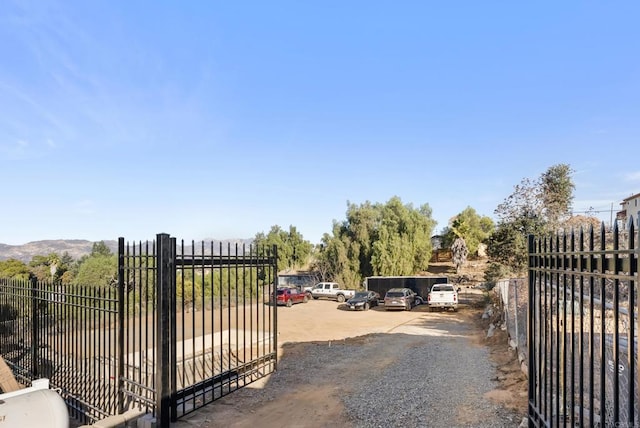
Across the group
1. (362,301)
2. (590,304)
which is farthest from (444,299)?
(590,304)

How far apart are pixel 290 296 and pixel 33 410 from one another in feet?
78.3

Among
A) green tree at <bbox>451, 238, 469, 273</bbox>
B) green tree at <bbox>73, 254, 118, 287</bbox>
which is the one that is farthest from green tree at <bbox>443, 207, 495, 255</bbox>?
green tree at <bbox>73, 254, 118, 287</bbox>

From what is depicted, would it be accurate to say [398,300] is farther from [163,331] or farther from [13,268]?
[13,268]

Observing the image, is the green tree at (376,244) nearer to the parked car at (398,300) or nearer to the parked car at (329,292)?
the parked car at (329,292)

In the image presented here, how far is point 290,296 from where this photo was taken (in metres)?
27.7

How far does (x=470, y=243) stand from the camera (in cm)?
4666

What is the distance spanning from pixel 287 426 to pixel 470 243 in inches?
1758

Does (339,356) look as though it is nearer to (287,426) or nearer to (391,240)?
(287,426)

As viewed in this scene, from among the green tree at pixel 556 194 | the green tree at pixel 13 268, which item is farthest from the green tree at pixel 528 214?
the green tree at pixel 13 268

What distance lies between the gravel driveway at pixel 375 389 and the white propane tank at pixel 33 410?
5.92ft

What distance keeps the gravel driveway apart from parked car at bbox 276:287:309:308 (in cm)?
1320

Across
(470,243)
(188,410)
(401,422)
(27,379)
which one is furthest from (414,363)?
(470,243)

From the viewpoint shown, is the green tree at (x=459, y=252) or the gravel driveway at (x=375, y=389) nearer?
the gravel driveway at (x=375, y=389)

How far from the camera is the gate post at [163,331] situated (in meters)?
5.27
